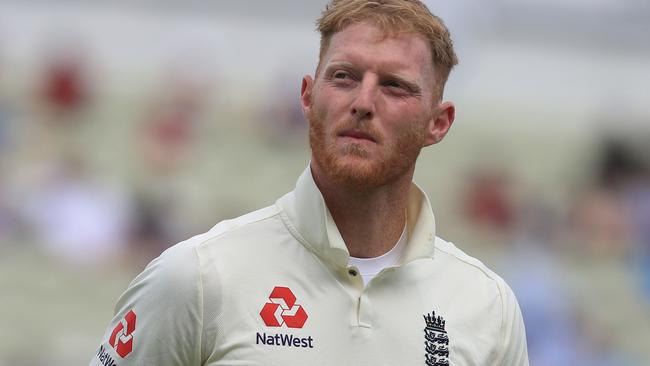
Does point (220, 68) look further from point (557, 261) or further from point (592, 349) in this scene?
point (592, 349)

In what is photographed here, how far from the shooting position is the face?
10.2 ft

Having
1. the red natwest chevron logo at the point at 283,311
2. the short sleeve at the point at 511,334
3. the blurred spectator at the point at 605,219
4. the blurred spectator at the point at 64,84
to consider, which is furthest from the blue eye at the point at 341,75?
the blurred spectator at the point at 605,219

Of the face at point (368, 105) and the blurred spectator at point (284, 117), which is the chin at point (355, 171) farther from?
the blurred spectator at point (284, 117)

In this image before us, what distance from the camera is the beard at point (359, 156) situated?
3.11 metres

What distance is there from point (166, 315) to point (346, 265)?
0.46 meters

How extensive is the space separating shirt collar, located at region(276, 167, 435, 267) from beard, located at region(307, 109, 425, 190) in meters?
0.07

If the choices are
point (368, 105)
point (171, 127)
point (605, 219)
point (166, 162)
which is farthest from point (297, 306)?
point (605, 219)

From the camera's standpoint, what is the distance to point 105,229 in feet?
32.9

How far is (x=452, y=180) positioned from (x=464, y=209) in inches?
48.2

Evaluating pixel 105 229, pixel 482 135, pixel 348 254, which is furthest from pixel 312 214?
pixel 482 135

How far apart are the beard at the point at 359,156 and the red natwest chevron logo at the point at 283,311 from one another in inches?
12.0

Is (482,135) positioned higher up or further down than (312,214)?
further down

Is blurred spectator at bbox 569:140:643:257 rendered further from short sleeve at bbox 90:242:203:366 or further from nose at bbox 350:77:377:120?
short sleeve at bbox 90:242:203:366

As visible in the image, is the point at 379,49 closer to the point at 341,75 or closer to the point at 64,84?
the point at 341,75
